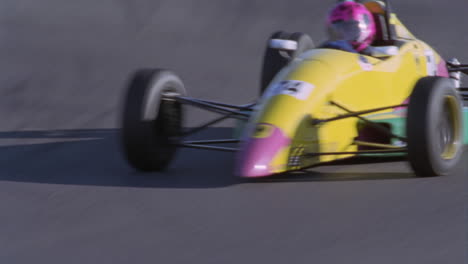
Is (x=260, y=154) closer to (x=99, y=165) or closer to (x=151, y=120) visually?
(x=151, y=120)

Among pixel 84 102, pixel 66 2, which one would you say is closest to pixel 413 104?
pixel 84 102

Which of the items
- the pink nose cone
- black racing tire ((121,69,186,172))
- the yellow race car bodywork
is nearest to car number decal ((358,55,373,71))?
the yellow race car bodywork

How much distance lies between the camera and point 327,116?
247 inches

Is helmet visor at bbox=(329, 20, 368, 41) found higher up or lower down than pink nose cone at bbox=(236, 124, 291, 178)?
higher up

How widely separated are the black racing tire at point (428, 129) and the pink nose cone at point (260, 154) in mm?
765

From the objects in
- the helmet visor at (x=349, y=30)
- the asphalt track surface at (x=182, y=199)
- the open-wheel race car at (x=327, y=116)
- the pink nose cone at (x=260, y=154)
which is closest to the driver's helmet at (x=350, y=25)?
the helmet visor at (x=349, y=30)

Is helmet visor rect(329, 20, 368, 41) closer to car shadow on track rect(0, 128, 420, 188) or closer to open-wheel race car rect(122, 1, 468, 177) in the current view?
open-wheel race car rect(122, 1, 468, 177)

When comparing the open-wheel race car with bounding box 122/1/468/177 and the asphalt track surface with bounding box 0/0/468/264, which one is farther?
the open-wheel race car with bounding box 122/1/468/177

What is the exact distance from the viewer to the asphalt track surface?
4797 mm

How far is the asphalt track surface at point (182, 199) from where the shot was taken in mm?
4797

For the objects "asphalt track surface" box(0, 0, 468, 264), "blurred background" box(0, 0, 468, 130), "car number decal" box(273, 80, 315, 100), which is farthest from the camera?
"blurred background" box(0, 0, 468, 130)

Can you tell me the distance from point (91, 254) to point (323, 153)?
188 centimetres

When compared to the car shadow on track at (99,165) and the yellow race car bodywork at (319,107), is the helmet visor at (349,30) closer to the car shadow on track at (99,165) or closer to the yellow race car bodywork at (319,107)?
the yellow race car bodywork at (319,107)

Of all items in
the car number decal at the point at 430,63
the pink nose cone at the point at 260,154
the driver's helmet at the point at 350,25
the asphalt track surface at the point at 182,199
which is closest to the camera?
the asphalt track surface at the point at 182,199
